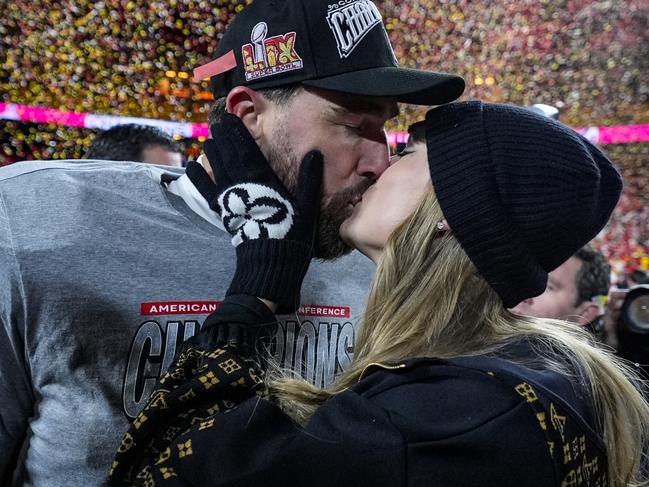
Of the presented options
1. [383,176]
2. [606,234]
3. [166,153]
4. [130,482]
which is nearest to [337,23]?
[383,176]

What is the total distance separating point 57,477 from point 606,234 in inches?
313

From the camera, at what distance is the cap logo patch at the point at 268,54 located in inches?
48.1

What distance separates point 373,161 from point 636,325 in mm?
1052

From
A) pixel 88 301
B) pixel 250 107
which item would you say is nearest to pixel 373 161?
pixel 250 107

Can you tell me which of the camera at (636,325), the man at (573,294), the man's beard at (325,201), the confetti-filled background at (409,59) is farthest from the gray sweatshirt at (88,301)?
the confetti-filled background at (409,59)

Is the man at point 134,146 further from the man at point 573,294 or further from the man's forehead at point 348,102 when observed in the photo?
the man's forehead at point 348,102

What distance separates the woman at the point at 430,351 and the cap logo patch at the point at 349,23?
198 millimetres

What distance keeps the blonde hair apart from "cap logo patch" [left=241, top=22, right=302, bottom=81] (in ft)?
1.17

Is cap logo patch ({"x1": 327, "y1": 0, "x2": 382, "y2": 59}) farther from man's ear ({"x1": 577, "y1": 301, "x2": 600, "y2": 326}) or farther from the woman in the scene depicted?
man's ear ({"x1": 577, "y1": 301, "x2": 600, "y2": 326})

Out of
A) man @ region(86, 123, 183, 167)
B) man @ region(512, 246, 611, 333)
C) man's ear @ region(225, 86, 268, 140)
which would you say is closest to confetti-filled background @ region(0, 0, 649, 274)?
man @ region(86, 123, 183, 167)

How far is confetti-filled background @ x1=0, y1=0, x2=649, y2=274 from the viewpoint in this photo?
650 cm

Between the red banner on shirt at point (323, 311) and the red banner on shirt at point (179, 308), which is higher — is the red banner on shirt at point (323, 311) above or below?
below

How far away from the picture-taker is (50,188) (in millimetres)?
1116

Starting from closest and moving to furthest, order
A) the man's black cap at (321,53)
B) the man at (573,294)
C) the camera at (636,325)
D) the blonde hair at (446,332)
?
1. the blonde hair at (446,332)
2. the man's black cap at (321,53)
3. the camera at (636,325)
4. the man at (573,294)
